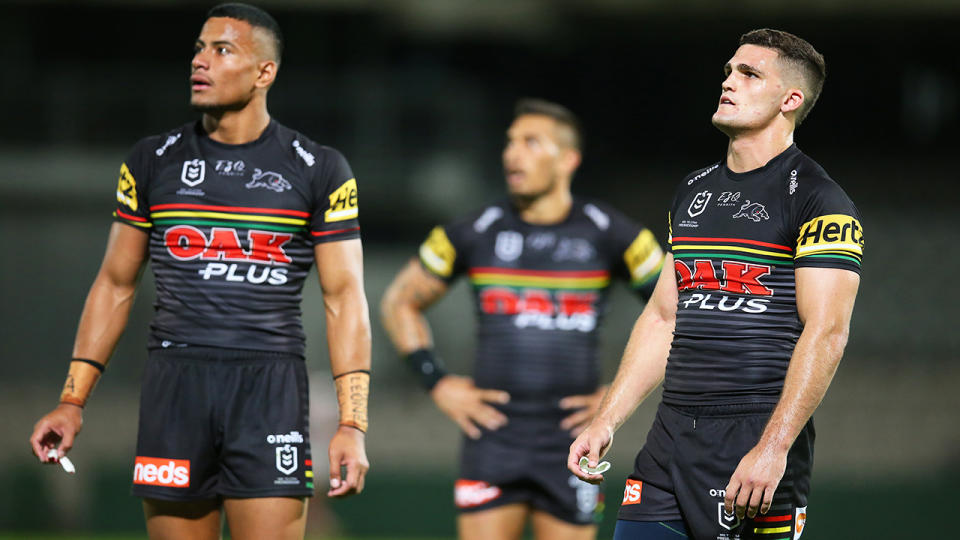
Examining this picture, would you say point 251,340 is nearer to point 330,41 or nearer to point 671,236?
point 671,236

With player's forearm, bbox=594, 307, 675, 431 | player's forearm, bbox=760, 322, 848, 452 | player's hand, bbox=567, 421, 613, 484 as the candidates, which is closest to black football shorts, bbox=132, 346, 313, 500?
player's hand, bbox=567, 421, 613, 484

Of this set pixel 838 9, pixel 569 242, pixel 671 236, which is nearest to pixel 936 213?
pixel 838 9

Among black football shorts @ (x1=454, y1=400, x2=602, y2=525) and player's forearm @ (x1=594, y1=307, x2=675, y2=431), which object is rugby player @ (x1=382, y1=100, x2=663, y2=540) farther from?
player's forearm @ (x1=594, y1=307, x2=675, y2=431)

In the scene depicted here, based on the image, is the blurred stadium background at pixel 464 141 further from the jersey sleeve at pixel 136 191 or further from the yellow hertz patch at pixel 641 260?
the jersey sleeve at pixel 136 191

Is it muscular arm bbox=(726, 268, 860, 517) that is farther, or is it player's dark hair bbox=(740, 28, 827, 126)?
player's dark hair bbox=(740, 28, 827, 126)

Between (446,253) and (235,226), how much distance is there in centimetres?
246

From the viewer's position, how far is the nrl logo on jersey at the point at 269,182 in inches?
196

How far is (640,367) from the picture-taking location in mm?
4652

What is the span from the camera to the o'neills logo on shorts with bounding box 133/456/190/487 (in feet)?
15.8

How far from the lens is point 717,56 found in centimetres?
2119

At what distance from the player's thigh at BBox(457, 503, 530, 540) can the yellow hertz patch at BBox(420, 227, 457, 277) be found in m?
1.45

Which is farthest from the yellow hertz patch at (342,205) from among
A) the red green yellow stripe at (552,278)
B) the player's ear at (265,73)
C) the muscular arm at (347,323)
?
the red green yellow stripe at (552,278)

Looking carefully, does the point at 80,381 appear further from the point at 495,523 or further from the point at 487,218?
the point at 487,218

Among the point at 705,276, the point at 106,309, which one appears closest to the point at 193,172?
the point at 106,309
